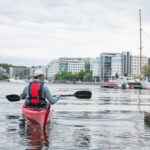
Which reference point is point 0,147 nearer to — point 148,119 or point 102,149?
point 102,149

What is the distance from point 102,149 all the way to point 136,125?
19.6 feet

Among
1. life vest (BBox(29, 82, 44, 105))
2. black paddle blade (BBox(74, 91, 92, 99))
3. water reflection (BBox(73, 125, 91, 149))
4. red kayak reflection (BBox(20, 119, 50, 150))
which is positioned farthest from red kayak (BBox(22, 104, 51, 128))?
black paddle blade (BBox(74, 91, 92, 99))

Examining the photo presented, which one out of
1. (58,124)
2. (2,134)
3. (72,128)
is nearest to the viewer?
(2,134)

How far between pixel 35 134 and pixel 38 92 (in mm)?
2163

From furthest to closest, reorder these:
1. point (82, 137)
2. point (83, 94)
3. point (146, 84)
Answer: point (146, 84) → point (83, 94) → point (82, 137)

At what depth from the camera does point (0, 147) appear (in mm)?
10273

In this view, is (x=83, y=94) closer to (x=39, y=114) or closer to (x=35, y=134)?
(x=39, y=114)

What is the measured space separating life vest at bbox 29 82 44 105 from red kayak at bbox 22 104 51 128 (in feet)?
1.20

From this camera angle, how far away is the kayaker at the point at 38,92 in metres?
14.4

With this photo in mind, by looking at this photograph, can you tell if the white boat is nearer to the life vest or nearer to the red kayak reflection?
the red kayak reflection

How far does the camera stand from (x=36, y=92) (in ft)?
47.6

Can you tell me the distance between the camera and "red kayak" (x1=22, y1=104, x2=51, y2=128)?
14.2m

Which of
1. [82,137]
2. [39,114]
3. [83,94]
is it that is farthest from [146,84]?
[82,137]

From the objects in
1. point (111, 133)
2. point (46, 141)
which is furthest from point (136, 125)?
point (46, 141)
